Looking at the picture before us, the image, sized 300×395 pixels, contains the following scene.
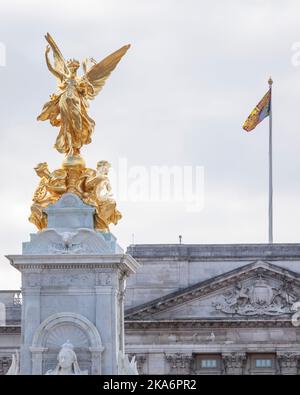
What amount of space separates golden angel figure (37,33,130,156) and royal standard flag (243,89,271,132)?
51.5m

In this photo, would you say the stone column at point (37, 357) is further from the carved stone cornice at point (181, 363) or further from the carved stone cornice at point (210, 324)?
the carved stone cornice at point (210, 324)

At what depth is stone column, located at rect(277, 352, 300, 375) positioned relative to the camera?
9381cm

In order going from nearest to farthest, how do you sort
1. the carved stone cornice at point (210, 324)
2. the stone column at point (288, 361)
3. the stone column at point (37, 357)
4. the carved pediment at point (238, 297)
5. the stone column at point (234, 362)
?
the stone column at point (37, 357) → the stone column at point (234, 362) → the stone column at point (288, 361) → the carved pediment at point (238, 297) → the carved stone cornice at point (210, 324)

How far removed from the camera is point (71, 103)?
3966 cm

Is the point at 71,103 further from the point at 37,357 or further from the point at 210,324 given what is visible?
the point at 210,324

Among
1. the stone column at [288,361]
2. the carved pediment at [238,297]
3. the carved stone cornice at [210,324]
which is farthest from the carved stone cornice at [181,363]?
the stone column at [288,361]

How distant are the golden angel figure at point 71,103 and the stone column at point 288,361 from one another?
5535 cm

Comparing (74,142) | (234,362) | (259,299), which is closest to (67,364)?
(74,142)

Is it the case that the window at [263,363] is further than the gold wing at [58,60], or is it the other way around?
the window at [263,363]

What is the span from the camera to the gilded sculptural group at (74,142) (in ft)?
130

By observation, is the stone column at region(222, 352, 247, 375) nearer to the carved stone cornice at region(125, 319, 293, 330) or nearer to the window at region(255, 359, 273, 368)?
the window at region(255, 359, 273, 368)

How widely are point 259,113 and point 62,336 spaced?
5686cm

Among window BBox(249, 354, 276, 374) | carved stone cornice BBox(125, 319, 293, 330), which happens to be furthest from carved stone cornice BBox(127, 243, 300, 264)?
window BBox(249, 354, 276, 374)
